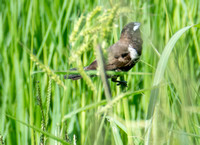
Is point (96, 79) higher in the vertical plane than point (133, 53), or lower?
lower

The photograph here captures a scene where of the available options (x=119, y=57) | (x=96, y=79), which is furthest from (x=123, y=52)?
(x=96, y=79)

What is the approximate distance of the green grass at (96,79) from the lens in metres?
0.62

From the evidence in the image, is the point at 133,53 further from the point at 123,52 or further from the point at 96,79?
the point at 96,79

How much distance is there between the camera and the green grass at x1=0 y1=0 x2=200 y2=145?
62 centimetres

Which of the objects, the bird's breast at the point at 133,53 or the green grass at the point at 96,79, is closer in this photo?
the green grass at the point at 96,79

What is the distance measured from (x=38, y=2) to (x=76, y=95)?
823mm

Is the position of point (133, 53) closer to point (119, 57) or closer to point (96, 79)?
point (119, 57)

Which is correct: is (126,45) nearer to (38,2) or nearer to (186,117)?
(186,117)

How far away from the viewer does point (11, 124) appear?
1519mm

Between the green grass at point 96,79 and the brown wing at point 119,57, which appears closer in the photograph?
the green grass at point 96,79

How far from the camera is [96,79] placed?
130cm

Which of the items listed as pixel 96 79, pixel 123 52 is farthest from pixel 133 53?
pixel 96 79

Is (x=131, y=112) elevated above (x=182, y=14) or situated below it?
below

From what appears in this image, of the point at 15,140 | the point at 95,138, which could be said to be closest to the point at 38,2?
the point at 15,140
